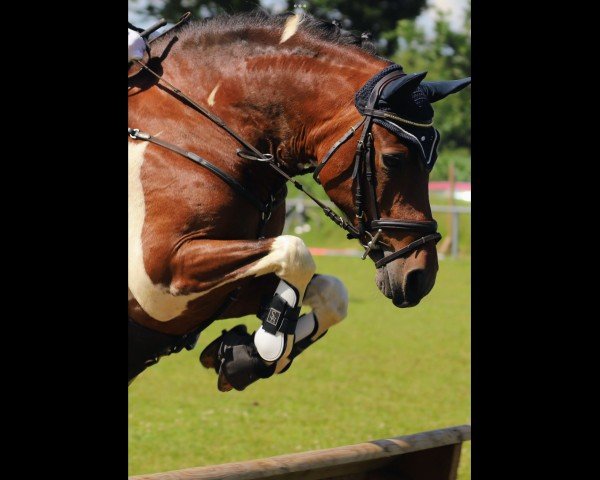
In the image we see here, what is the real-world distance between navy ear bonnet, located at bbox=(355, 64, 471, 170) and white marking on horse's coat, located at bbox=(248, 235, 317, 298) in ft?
1.98

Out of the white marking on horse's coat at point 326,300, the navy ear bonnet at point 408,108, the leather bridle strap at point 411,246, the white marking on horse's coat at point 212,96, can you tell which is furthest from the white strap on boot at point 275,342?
the white marking on horse's coat at point 212,96

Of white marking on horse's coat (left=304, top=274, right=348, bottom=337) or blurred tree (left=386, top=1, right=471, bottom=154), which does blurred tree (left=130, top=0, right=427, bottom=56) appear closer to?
blurred tree (left=386, top=1, right=471, bottom=154)

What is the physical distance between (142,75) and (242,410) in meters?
3.92

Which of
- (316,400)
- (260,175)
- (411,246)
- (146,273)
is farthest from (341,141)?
(316,400)

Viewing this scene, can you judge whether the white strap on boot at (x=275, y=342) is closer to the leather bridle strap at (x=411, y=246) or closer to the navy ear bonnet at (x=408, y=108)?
the leather bridle strap at (x=411, y=246)

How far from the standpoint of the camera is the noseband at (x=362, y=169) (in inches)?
139

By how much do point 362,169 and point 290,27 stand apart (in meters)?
0.78

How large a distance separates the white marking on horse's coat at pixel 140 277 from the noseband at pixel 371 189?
750mm

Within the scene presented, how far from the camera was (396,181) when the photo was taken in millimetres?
3564

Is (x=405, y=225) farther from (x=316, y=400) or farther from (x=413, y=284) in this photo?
(x=316, y=400)

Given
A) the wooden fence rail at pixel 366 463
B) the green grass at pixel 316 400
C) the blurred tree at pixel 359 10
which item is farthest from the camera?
the blurred tree at pixel 359 10
